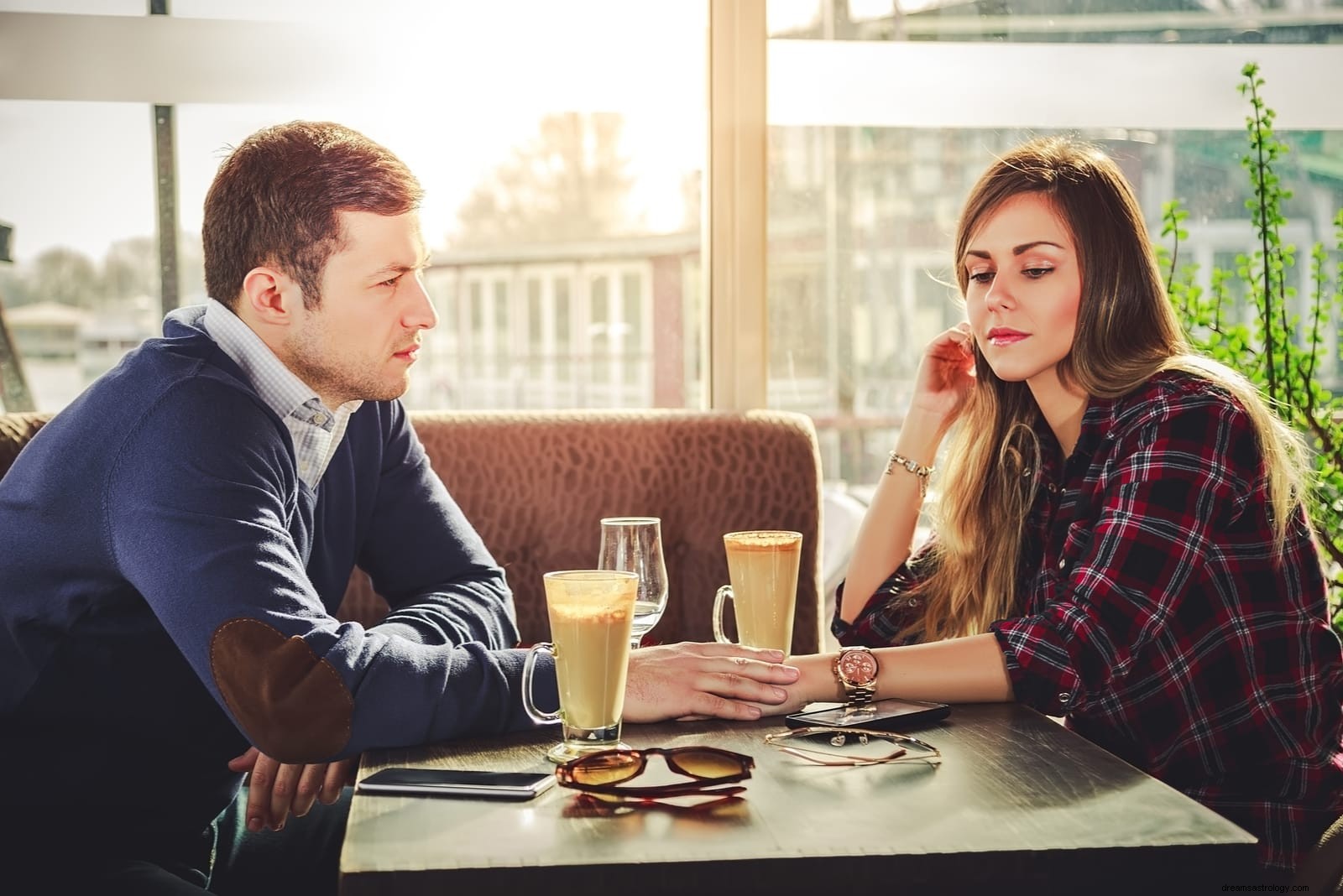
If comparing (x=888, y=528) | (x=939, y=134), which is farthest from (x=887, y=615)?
(x=939, y=134)

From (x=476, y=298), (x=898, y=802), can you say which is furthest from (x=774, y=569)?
(x=476, y=298)

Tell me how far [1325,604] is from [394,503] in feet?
4.20

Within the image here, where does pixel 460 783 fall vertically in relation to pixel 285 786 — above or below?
above

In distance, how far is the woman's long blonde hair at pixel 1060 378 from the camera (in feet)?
5.46

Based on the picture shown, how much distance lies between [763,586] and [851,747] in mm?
316

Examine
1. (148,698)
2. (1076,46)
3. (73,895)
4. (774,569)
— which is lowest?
(73,895)

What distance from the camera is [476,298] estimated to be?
108 inches

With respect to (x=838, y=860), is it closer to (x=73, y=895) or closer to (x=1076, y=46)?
(x=73, y=895)

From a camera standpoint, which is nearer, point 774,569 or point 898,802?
point 898,802

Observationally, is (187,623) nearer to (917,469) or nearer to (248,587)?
(248,587)

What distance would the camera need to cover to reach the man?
123cm

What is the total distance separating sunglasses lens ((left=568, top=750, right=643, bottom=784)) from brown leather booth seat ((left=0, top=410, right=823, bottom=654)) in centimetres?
119

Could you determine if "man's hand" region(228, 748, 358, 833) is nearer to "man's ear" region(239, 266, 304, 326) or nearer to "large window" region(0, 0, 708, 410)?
"man's ear" region(239, 266, 304, 326)

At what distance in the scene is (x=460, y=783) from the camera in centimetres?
106
